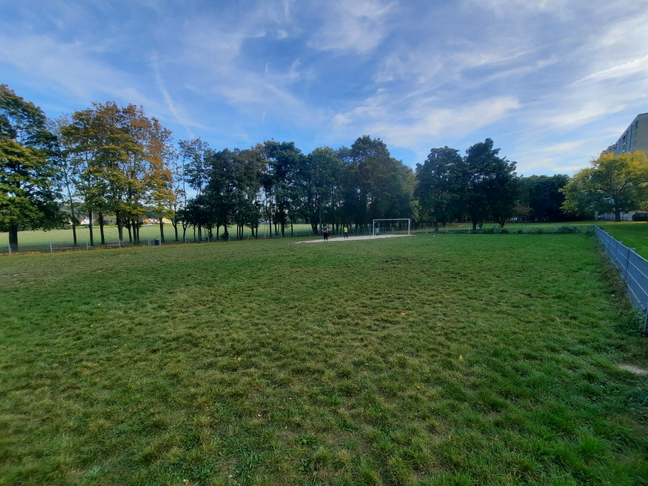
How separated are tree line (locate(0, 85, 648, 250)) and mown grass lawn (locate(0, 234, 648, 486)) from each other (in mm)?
24287

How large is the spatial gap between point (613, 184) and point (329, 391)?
41.4 meters

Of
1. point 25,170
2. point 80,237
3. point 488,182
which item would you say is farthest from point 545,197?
point 80,237

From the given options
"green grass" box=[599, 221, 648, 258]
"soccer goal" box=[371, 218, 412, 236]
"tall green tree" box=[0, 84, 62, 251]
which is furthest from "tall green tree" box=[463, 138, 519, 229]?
"tall green tree" box=[0, 84, 62, 251]

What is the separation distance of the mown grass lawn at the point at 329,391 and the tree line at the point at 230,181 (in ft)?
79.7

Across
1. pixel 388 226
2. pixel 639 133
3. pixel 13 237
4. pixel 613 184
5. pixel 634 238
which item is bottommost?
pixel 634 238

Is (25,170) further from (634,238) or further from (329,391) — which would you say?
(634,238)

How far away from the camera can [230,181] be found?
32.3 m

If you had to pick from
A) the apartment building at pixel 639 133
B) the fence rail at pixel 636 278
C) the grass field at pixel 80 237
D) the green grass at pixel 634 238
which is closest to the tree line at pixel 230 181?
the grass field at pixel 80 237

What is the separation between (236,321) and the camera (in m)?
5.39

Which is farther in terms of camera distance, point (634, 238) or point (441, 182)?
point (441, 182)

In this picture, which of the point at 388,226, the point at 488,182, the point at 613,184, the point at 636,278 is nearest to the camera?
the point at 636,278

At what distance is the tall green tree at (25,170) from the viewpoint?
21547mm

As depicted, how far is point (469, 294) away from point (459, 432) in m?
4.92

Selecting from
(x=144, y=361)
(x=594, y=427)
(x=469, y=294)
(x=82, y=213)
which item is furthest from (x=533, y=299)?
(x=82, y=213)
